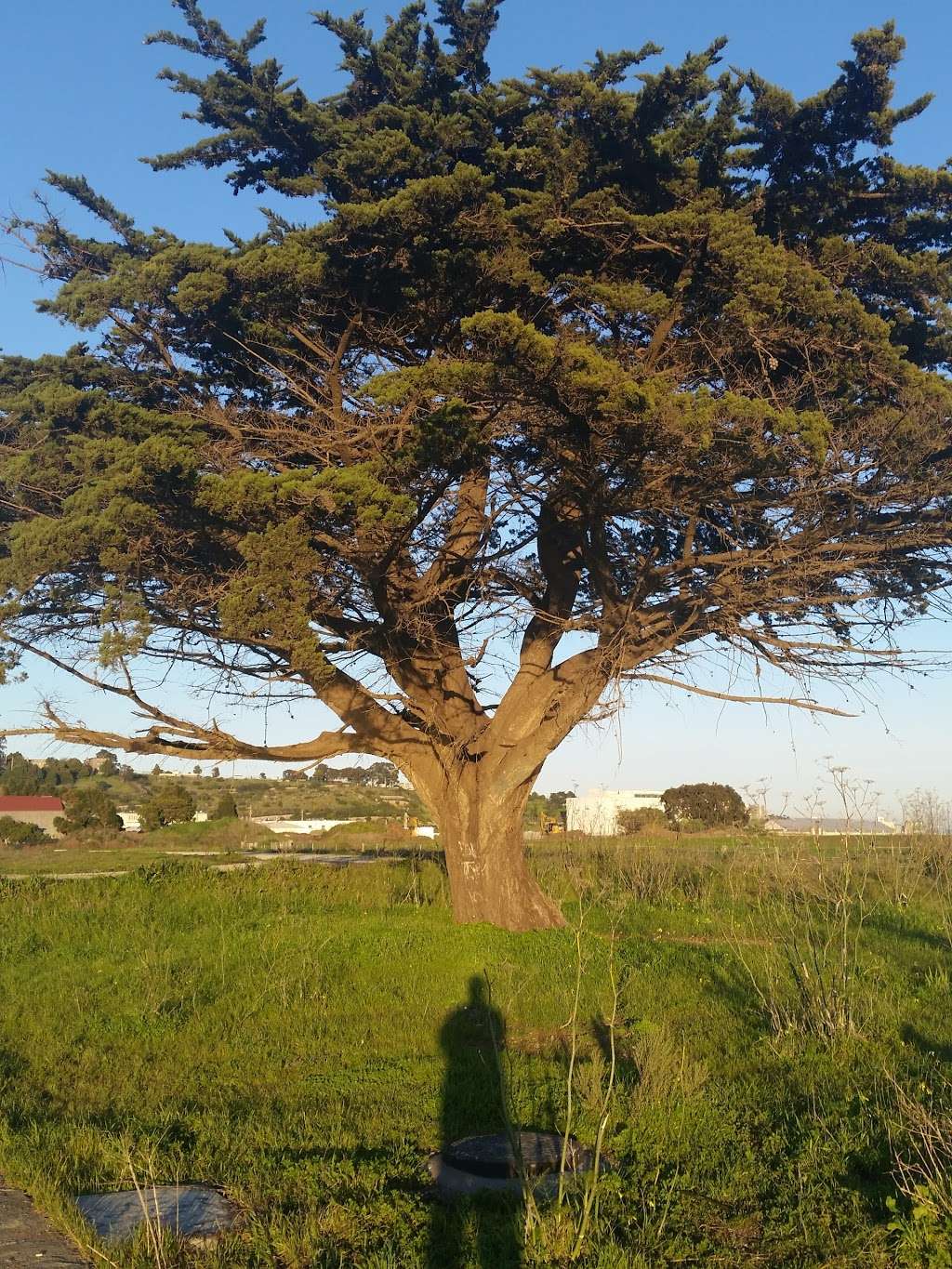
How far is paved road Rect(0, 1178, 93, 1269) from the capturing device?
422cm

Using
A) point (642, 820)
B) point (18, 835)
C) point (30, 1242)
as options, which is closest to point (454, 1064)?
point (30, 1242)

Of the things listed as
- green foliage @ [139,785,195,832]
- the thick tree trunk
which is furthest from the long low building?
the thick tree trunk

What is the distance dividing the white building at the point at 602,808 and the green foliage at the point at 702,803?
3.76 ft

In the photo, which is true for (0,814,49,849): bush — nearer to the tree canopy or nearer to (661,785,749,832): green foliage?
(661,785,749,832): green foliage

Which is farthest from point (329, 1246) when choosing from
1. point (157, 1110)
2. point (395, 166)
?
point (395, 166)

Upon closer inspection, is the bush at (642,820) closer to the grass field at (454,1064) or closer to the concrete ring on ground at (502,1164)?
the grass field at (454,1064)

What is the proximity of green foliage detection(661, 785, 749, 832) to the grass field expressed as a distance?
31702mm

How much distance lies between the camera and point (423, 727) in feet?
43.1

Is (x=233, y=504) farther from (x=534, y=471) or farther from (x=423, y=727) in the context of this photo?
(x=423, y=727)

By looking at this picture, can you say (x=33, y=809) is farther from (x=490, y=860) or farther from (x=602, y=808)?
(x=490, y=860)

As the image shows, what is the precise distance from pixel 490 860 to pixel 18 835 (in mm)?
34371

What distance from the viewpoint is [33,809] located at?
61500mm

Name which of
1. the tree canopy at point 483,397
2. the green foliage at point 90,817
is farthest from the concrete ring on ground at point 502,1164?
the green foliage at point 90,817

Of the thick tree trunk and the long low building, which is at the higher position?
the long low building
